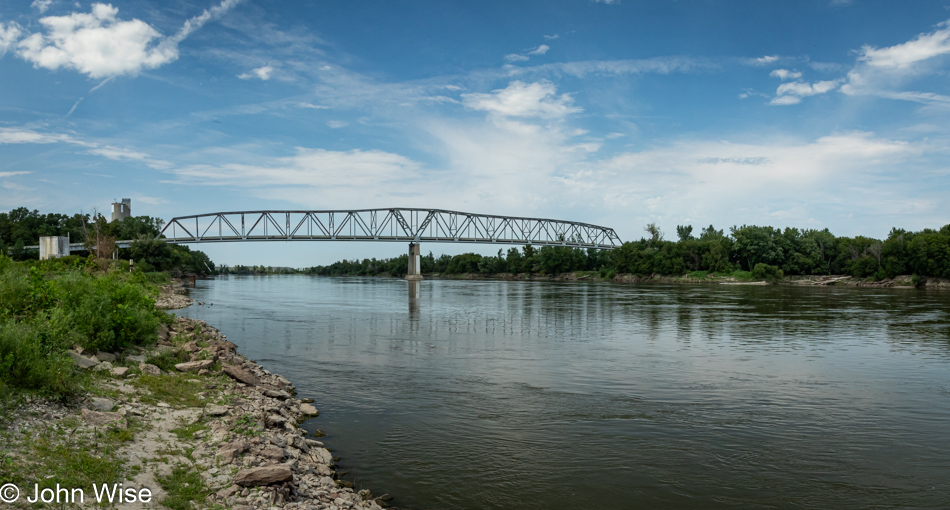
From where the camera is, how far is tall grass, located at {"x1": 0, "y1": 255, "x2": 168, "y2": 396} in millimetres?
8945

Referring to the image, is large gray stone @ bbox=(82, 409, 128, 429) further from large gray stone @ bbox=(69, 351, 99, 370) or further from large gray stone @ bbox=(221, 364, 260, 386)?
large gray stone @ bbox=(221, 364, 260, 386)

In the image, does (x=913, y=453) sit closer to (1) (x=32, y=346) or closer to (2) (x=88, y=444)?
(2) (x=88, y=444)

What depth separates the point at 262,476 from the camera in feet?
25.9

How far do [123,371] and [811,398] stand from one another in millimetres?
17991

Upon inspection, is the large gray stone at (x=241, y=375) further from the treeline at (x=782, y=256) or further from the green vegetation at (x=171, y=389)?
the treeline at (x=782, y=256)

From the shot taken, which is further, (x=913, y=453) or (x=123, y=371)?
(x=123, y=371)

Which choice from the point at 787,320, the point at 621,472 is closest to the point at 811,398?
the point at 621,472

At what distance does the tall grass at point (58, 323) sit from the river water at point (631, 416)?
192 inches

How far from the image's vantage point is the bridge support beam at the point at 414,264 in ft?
488

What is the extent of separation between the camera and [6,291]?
13.7 meters

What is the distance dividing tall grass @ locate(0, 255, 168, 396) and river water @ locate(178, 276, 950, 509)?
4874 millimetres

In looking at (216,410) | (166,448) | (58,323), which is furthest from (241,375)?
(166,448)

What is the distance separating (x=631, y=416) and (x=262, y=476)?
9017 millimetres

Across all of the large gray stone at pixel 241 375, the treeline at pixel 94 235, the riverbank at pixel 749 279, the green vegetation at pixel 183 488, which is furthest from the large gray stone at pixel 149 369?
the riverbank at pixel 749 279
